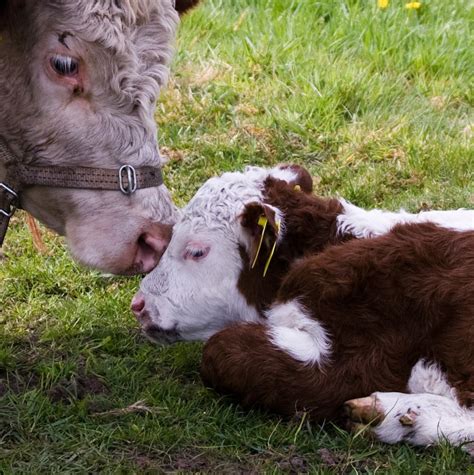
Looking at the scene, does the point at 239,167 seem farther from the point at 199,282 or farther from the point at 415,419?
the point at 415,419

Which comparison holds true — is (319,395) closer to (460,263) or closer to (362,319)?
(362,319)

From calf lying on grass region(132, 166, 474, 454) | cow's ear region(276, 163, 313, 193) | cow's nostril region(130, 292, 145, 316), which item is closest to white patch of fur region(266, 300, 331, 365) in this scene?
calf lying on grass region(132, 166, 474, 454)

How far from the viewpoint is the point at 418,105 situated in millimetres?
8625

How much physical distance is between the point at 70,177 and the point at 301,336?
1.13 metres

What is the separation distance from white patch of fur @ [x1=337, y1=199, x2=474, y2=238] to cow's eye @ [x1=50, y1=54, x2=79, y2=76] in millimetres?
1399

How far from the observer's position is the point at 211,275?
5.20 m

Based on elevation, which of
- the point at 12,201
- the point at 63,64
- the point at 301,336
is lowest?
the point at 301,336

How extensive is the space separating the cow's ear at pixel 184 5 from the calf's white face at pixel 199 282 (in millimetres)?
970

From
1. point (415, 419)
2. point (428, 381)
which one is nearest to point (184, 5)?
point (428, 381)

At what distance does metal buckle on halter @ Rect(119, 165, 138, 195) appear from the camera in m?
4.74

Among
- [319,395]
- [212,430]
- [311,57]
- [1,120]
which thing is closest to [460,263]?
[319,395]

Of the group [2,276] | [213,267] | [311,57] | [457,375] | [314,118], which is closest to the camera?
[457,375]

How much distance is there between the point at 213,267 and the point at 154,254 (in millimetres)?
459

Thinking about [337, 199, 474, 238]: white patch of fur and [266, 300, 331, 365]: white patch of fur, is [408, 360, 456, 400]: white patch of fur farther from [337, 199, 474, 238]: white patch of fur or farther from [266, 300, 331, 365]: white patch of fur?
[337, 199, 474, 238]: white patch of fur
